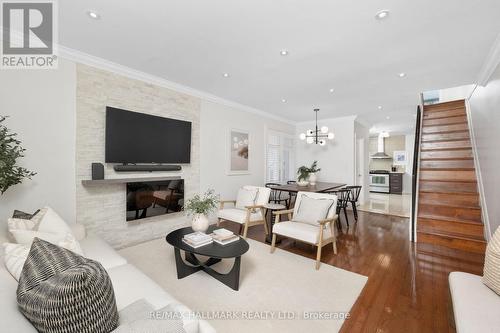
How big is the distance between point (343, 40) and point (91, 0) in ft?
8.23

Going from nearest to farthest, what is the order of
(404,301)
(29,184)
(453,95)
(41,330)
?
(41,330) < (404,301) < (29,184) < (453,95)

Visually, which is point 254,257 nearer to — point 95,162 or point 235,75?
point 95,162

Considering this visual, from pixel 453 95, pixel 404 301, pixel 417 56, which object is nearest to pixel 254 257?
pixel 404 301

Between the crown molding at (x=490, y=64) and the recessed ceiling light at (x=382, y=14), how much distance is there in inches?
59.0

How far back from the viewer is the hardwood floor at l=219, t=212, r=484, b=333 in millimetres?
1785

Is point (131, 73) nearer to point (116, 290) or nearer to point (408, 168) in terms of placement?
point (116, 290)

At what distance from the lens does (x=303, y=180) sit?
4.96 meters

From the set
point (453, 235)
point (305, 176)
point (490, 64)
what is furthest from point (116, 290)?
point (490, 64)

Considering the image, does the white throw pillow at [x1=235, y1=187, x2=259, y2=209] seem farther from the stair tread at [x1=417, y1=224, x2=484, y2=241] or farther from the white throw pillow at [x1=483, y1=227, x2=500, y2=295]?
the white throw pillow at [x1=483, y1=227, x2=500, y2=295]

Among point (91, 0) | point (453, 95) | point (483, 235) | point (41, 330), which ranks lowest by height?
point (483, 235)

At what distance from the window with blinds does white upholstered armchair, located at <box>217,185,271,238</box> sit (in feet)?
6.21

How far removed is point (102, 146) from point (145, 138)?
A: 564mm

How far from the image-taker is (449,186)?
12.4 ft

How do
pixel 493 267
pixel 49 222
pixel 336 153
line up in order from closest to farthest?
pixel 493 267, pixel 49 222, pixel 336 153
